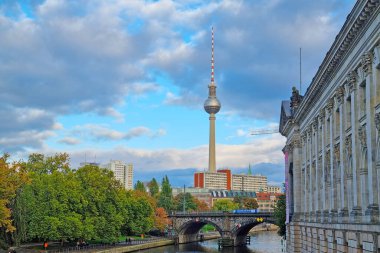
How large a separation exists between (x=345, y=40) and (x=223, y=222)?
106194 mm

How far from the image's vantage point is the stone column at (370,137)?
30.3 m

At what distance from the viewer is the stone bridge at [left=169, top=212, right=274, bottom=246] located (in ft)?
437

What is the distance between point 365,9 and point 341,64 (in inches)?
386

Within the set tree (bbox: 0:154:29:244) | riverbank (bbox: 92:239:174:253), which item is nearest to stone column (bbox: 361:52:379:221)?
tree (bbox: 0:154:29:244)

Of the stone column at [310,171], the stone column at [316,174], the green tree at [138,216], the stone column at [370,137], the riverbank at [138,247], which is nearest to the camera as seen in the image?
the stone column at [370,137]

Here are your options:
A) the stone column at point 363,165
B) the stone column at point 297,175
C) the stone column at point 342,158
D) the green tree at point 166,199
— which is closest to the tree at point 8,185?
the stone column at point 297,175

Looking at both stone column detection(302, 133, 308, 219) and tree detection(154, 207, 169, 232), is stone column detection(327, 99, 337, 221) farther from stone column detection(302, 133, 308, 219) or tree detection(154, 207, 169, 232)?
tree detection(154, 207, 169, 232)

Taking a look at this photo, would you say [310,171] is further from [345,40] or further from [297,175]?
[345,40]

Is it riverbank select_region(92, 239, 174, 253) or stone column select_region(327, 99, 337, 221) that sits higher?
stone column select_region(327, 99, 337, 221)

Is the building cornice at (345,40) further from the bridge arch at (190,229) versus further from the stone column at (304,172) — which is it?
the bridge arch at (190,229)

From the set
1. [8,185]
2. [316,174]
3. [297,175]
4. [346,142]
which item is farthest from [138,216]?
[346,142]

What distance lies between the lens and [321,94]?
49.5m

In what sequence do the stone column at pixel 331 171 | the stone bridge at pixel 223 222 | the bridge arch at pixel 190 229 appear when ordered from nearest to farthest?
the stone column at pixel 331 171
the stone bridge at pixel 223 222
the bridge arch at pixel 190 229

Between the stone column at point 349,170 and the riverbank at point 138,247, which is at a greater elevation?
the stone column at point 349,170
